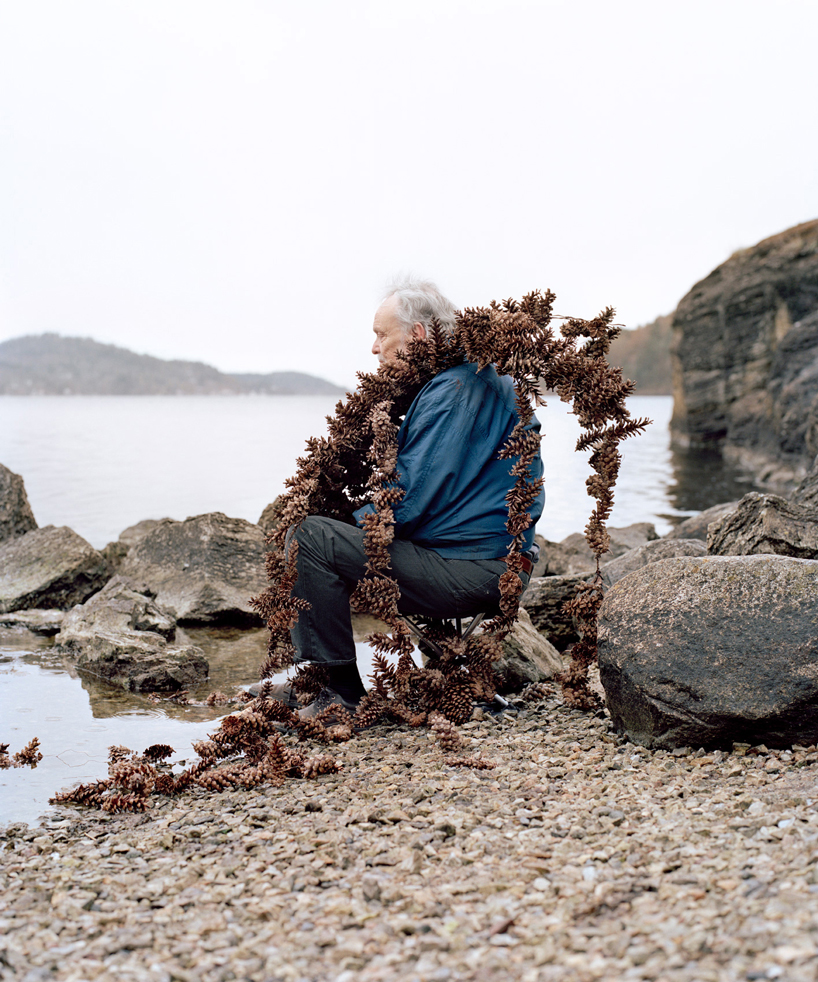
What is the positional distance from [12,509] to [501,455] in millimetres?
8562

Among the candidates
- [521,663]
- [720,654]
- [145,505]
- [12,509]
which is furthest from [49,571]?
[145,505]

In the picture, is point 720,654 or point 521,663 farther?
point 521,663

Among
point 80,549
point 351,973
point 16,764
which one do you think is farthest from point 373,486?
point 80,549

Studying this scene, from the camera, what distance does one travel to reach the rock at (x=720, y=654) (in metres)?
3.81

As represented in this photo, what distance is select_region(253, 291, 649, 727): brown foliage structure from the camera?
14.9 ft

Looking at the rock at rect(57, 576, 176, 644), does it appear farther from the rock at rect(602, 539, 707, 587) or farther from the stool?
the rock at rect(602, 539, 707, 587)

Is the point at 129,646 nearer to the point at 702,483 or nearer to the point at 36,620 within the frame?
the point at 36,620

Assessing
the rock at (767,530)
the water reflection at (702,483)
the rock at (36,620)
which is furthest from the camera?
the water reflection at (702,483)

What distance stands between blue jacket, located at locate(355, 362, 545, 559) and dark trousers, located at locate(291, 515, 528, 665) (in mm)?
82

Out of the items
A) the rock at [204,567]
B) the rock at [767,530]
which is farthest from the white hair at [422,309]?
the rock at [204,567]

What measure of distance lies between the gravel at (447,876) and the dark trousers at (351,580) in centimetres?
85

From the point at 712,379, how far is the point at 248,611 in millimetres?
43912

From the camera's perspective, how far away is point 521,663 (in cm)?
543

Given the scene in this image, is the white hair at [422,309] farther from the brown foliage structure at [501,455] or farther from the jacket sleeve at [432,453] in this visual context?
the jacket sleeve at [432,453]
